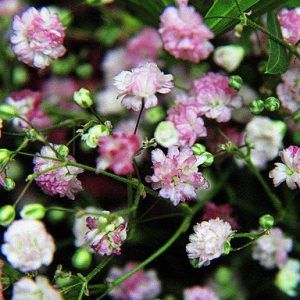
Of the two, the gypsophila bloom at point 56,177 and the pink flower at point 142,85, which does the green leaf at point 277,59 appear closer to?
the pink flower at point 142,85

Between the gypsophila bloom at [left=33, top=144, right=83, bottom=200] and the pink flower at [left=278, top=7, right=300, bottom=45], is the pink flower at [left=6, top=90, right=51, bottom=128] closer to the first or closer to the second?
the gypsophila bloom at [left=33, top=144, right=83, bottom=200]

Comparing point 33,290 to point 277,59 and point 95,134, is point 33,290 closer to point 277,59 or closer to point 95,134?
point 95,134

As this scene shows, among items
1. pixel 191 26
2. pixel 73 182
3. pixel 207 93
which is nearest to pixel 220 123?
pixel 207 93

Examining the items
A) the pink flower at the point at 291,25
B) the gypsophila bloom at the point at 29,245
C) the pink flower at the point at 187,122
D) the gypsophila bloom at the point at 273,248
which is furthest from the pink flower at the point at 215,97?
the gypsophila bloom at the point at 29,245

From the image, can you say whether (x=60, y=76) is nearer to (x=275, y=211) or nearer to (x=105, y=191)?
(x=105, y=191)

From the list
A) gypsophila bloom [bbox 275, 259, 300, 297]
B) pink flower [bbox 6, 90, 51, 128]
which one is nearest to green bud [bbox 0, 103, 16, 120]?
pink flower [bbox 6, 90, 51, 128]

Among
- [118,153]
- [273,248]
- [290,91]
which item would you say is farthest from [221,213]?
[118,153]
